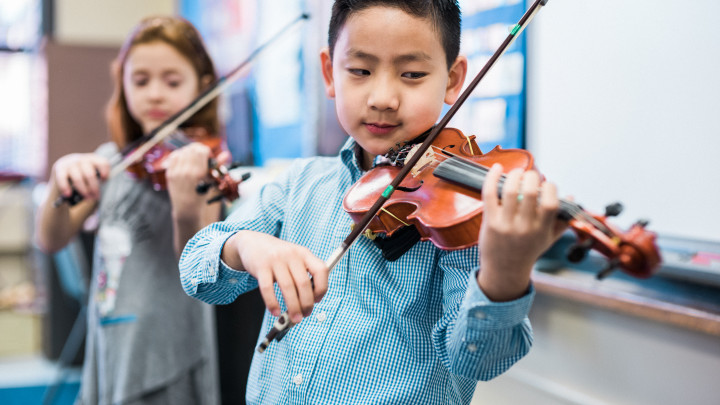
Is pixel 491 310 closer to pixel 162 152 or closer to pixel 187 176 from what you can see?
pixel 187 176

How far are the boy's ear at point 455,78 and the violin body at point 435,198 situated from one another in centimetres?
5

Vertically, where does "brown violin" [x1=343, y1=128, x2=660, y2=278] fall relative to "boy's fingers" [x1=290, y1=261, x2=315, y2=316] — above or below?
above

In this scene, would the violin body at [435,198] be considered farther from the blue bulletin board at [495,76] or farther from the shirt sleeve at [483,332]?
the blue bulletin board at [495,76]

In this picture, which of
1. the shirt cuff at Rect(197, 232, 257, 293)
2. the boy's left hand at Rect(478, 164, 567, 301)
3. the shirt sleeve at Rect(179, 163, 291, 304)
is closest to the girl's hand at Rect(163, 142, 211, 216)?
the shirt sleeve at Rect(179, 163, 291, 304)

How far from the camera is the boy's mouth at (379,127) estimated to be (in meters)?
0.73

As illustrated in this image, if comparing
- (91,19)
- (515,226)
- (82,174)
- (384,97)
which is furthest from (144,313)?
(91,19)

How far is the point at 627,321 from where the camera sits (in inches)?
45.3

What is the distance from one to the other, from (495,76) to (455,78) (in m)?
0.64

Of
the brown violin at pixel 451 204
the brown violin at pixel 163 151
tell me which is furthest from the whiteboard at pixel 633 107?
the brown violin at pixel 163 151

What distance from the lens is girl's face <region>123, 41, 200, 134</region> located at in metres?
1.27

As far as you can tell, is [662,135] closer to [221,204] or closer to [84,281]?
[221,204]

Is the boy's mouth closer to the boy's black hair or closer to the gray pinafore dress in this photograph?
the boy's black hair

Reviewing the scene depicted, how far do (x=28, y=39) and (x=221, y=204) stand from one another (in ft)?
10.2

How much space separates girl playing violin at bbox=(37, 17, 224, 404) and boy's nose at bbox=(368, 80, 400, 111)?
0.61 metres
